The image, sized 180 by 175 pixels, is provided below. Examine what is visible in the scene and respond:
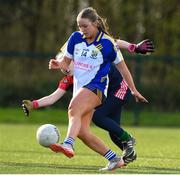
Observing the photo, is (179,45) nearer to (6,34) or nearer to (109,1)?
(109,1)

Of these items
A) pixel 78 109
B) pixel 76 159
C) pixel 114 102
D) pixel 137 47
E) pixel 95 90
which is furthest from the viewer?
pixel 76 159

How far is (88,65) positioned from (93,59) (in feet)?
0.29

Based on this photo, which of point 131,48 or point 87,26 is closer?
point 87,26

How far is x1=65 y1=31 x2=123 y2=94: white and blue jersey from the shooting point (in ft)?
29.0

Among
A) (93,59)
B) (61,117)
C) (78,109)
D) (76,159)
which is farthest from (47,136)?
(61,117)

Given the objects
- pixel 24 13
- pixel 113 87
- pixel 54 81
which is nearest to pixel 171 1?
pixel 24 13

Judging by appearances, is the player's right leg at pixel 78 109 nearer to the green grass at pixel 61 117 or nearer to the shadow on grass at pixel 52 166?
the shadow on grass at pixel 52 166

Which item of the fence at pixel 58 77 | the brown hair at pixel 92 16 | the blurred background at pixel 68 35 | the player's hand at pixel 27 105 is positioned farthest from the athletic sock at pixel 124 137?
the blurred background at pixel 68 35

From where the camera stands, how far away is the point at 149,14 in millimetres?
31516

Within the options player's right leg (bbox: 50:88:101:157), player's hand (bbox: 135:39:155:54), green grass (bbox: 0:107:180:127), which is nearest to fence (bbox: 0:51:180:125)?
green grass (bbox: 0:107:180:127)

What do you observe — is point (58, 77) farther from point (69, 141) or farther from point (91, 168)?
point (69, 141)

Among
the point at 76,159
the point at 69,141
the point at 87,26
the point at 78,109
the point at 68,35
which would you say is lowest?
the point at 68,35

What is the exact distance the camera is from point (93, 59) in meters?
8.82

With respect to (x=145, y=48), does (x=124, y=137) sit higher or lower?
lower
